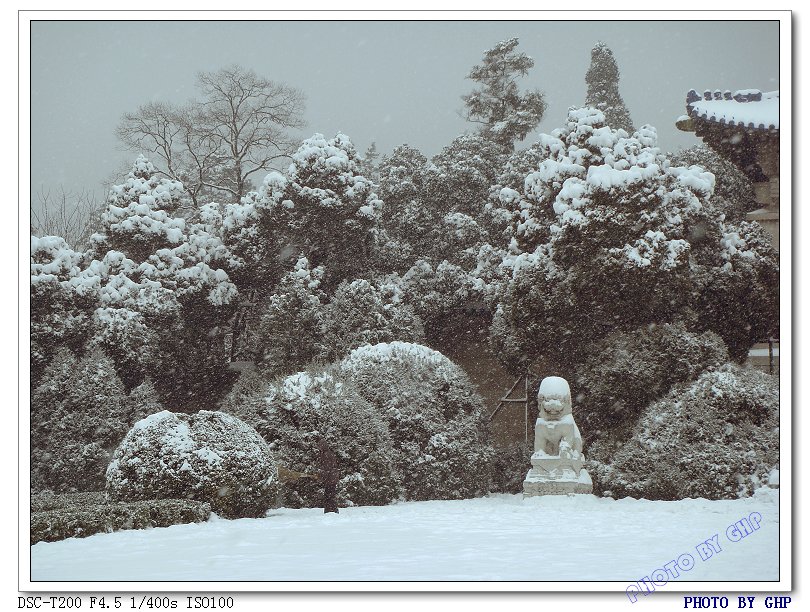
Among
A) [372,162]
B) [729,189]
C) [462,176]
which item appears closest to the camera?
[729,189]

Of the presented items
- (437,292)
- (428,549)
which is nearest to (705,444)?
(428,549)

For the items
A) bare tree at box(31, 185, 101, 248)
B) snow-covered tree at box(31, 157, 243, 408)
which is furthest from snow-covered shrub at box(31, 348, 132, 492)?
bare tree at box(31, 185, 101, 248)

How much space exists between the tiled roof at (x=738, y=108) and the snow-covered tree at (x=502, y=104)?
8.64ft

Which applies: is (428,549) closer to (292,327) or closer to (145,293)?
(292,327)

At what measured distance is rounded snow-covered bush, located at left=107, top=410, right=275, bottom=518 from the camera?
32.5 feet

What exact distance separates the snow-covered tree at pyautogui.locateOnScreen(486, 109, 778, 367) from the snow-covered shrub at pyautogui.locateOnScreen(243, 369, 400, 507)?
129 inches

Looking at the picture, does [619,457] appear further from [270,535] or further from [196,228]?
[196,228]

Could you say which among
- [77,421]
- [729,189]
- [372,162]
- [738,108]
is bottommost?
[77,421]

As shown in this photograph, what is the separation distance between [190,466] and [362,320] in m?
6.74

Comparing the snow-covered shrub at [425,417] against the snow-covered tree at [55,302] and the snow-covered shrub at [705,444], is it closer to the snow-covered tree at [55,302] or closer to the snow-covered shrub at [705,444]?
the snow-covered shrub at [705,444]

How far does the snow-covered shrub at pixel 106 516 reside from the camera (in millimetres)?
8500

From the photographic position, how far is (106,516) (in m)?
8.88

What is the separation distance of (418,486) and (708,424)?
3547 mm

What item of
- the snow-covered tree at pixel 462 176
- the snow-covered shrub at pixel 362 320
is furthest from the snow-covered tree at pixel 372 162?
the snow-covered shrub at pixel 362 320
